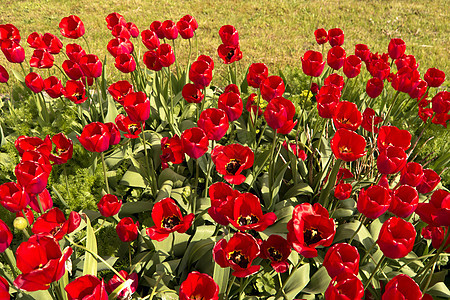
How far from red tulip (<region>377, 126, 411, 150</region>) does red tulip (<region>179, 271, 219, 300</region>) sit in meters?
1.04

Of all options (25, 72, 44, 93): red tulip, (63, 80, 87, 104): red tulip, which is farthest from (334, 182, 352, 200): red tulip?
(25, 72, 44, 93): red tulip

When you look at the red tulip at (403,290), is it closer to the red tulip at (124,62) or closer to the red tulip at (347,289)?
the red tulip at (347,289)

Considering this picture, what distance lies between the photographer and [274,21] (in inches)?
272

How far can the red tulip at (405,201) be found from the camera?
1.47 meters

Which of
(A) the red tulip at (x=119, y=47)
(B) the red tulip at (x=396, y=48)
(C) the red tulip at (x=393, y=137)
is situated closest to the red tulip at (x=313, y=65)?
(C) the red tulip at (x=393, y=137)

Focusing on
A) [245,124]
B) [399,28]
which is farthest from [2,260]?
[399,28]

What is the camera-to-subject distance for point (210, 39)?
6.16m

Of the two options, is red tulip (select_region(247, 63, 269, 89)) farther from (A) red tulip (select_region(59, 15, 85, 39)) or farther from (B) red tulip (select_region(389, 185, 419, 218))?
(A) red tulip (select_region(59, 15, 85, 39))

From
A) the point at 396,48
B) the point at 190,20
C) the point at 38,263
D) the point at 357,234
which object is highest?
the point at 190,20

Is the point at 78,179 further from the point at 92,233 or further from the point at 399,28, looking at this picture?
the point at 399,28

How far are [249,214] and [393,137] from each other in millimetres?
828

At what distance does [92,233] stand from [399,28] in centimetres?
678

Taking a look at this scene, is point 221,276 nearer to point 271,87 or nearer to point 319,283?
point 319,283

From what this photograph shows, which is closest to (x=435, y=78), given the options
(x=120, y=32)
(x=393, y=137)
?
(x=393, y=137)
